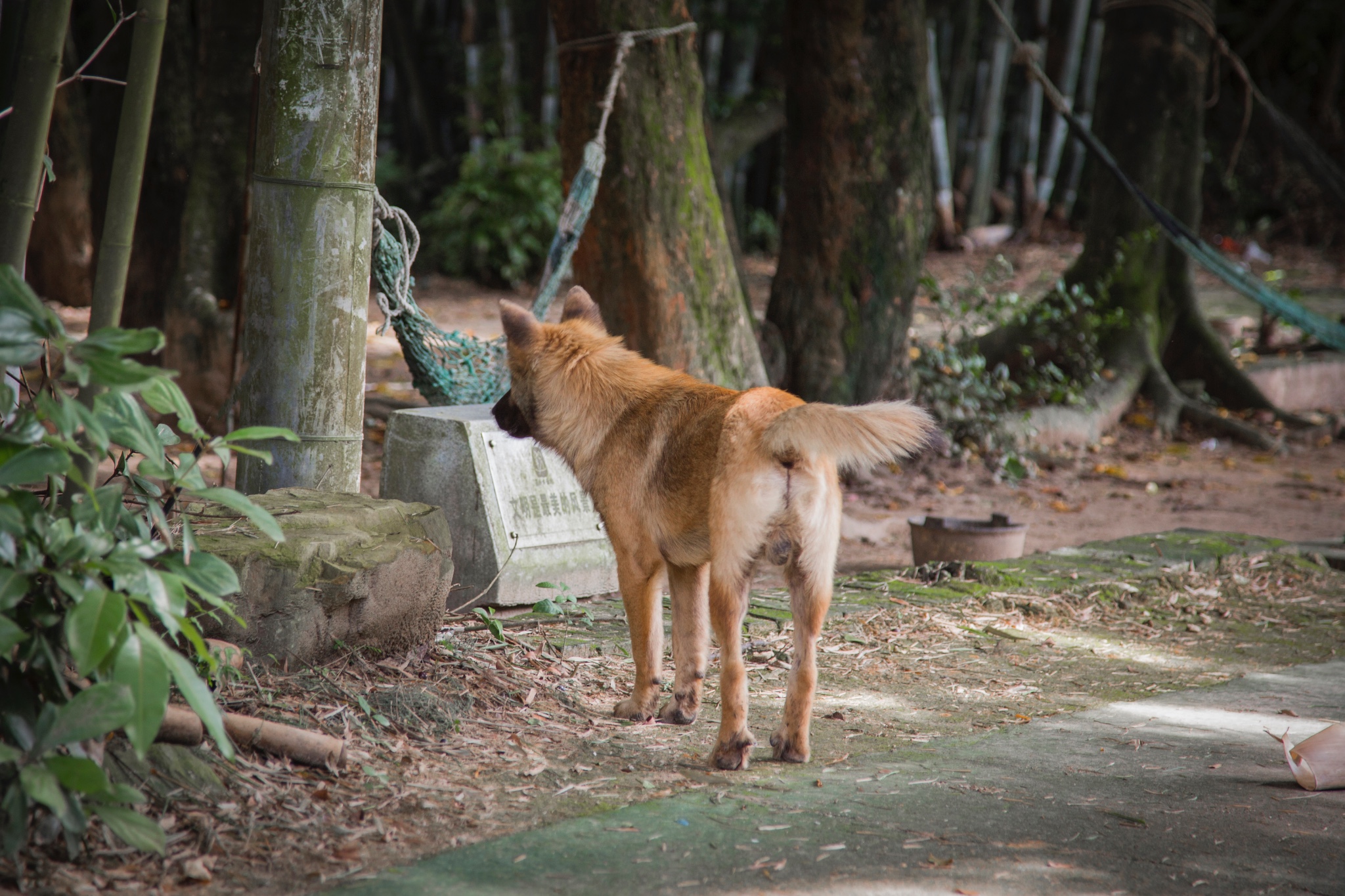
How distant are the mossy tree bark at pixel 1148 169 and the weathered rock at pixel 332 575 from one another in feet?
26.1

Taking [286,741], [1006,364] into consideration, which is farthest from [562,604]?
[1006,364]

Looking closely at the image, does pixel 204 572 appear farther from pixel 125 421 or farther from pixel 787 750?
pixel 787 750

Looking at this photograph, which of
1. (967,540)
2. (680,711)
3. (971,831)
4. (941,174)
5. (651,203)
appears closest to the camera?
(971,831)

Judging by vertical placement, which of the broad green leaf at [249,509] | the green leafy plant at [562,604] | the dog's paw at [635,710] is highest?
the broad green leaf at [249,509]

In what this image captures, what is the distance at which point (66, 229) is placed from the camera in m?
13.5

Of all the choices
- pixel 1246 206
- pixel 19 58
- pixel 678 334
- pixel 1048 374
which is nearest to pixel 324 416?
pixel 19 58

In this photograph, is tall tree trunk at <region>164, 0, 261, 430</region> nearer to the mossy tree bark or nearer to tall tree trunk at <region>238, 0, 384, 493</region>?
tall tree trunk at <region>238, 0, 384, 493</region>

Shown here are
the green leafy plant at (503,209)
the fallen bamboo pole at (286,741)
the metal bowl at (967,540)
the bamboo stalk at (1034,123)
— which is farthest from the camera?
the bamboo stalk at (1034,123)

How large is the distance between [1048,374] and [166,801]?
824 cm

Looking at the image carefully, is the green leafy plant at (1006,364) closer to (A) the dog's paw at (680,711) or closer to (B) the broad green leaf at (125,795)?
(A) the dog's paw at (680,711)

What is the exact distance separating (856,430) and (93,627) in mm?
1729

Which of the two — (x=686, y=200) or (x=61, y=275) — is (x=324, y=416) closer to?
(x=686, y=200)

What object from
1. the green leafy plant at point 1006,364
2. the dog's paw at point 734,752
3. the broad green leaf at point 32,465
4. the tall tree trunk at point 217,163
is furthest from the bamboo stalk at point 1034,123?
the broad green leaf at point 32,465

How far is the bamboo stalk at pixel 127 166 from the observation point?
3365 mm
